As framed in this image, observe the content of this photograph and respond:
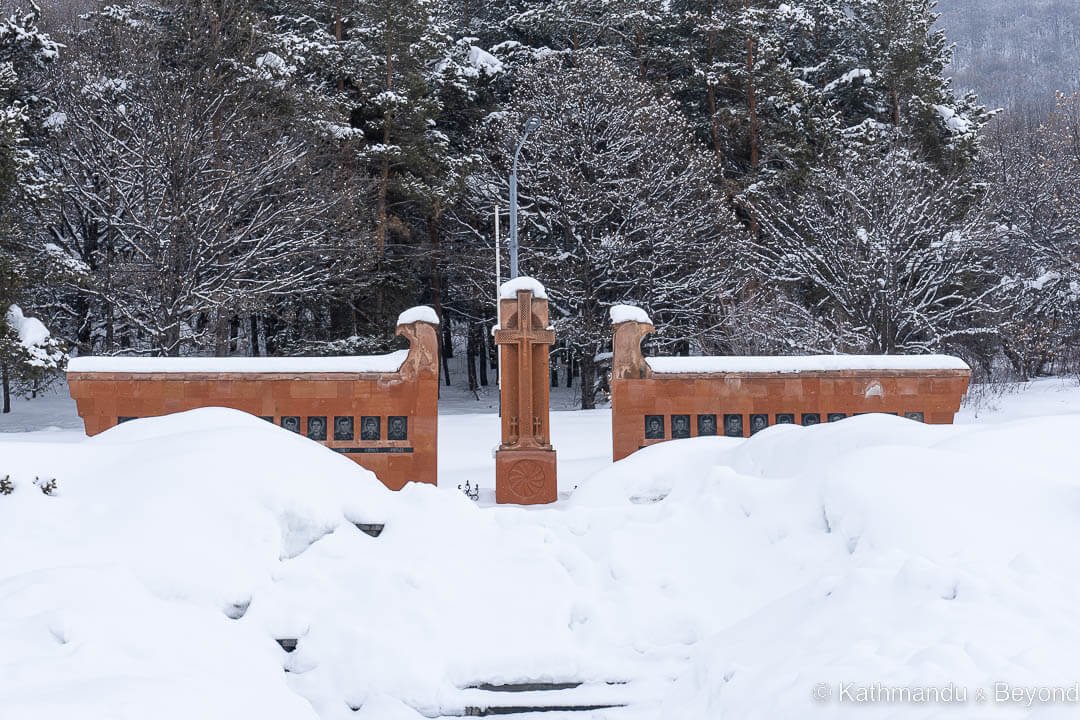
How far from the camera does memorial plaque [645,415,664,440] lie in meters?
11.8

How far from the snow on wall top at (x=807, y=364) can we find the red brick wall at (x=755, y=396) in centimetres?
7

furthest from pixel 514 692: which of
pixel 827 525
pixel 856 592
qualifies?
pixel 827 525

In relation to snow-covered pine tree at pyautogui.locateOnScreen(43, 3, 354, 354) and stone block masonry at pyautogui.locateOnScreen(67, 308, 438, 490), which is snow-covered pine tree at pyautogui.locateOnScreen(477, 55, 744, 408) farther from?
stone block masonry at pyautogui.locateOnScreen(67, 308, 438, 490)

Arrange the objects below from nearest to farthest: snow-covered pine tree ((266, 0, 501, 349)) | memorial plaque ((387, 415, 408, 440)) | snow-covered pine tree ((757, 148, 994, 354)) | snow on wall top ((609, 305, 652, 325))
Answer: memorial plaque ((387, 415, 408, 440)), snow on wall top ((609, 305, 652, 325)), snow-covered pine tree ((757, 148, 994, 354)), snow-covered pine tree ((266, 0, 501, 349))

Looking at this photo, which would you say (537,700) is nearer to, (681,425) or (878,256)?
(681,425)

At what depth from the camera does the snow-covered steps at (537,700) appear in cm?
520

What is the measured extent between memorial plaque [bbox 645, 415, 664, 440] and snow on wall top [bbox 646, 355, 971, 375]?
0.66 meters

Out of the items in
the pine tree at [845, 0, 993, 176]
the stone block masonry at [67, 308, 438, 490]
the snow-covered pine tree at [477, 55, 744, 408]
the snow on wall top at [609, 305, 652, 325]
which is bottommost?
the stone block masonry at [67, 308, 438, 490]

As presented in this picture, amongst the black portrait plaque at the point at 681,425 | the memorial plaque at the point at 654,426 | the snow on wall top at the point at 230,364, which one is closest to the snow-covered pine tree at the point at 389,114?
the snow on wall top at the point at 230,364

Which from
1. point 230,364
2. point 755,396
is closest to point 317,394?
point 230,364

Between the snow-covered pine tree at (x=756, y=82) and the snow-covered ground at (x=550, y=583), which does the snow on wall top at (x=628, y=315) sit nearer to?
the snow-covered ground at (x=550, y=583)

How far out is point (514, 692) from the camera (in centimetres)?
542

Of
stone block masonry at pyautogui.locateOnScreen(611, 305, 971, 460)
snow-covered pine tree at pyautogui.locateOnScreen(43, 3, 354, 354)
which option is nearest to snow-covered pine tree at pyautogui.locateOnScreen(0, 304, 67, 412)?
snow-covered pine tree at pyautogui.locateOnScreen(43, 3, 354, 354)

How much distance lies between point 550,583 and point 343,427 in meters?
5.61
